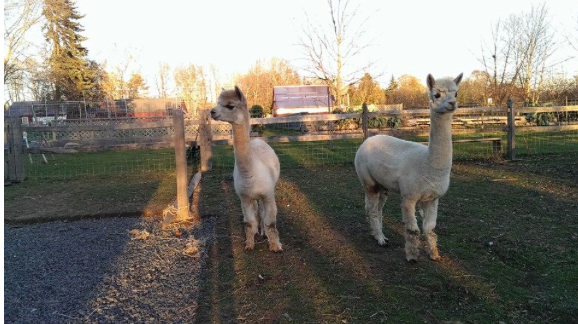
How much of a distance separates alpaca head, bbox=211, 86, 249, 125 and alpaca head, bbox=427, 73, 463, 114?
199 cm

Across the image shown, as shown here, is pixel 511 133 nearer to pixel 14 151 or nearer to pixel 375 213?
pixel 375 213

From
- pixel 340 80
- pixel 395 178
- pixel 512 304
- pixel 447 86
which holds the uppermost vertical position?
pixel 340 80

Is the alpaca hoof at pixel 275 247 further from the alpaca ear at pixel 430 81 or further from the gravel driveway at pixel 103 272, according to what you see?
the alpaca ear at pixel 430 81

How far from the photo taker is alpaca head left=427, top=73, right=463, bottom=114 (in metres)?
3.95

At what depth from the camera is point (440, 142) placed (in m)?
4.22

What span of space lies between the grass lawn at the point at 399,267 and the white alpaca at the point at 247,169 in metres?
0.31

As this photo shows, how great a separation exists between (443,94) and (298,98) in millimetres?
34691

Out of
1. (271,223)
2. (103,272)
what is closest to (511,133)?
(271,223)

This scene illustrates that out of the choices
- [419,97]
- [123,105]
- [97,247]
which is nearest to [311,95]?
[419,97]

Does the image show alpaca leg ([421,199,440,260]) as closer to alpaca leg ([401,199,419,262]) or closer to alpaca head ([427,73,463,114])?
alpaca leg ([401,199,419,262])

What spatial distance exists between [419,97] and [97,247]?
33.7m

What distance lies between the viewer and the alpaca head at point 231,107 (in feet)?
14.7

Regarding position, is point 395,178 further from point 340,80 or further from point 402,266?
point 340,80

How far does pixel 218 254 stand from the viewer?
16.3ft
